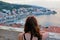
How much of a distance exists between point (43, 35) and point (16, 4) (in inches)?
48.6

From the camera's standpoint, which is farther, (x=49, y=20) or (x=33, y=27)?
(x=49, y=20)

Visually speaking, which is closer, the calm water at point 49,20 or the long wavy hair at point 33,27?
the long wavy hair at point 33,27

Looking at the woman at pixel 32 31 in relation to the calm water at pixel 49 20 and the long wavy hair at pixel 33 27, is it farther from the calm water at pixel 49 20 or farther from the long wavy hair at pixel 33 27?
the calm water at pixel 49 20

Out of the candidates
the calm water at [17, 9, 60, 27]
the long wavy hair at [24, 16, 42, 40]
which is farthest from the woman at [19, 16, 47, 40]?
the calm water at [17, 9, 60, 27]

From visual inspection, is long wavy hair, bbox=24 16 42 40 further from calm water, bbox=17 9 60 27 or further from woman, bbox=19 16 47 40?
calm water, bbox=17 9 60 27

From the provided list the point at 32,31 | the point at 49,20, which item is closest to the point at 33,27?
the point at 32,31

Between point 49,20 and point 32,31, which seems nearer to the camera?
point 32,31

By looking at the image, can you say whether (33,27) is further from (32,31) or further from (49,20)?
(49,20)

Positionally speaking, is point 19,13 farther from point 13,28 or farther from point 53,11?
point 53,11

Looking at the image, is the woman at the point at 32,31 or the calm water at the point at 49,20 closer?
the woman at the point at 32,31

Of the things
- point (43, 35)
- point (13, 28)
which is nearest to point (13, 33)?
point (13, 28)

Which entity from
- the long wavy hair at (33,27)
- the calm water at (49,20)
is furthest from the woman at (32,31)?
the calm water at (49,20)

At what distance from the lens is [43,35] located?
3.08 metres

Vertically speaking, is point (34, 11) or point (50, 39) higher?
point (34, 11)
